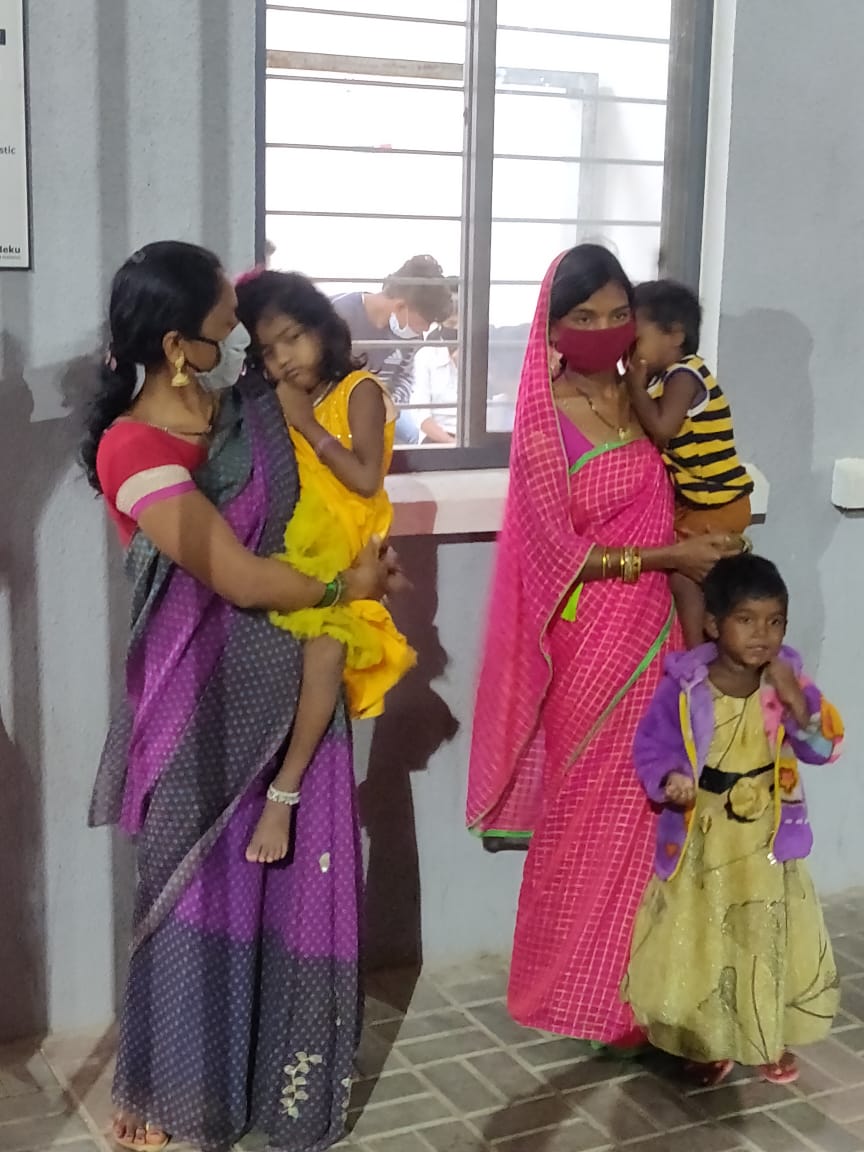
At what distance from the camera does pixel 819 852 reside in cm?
385

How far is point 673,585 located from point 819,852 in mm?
1340

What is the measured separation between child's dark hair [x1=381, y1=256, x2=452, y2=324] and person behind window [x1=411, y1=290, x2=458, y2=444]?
6 centimetres

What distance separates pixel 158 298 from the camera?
227 centimetres

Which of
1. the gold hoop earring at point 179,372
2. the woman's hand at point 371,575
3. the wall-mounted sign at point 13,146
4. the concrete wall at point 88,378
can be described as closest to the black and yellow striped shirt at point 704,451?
the concrete wall at point 88,378

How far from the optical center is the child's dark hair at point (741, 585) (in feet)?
8.48

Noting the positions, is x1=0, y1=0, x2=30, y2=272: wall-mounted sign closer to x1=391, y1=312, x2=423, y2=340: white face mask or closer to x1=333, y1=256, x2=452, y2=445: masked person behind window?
x1=333, y1=256, x2=452, y2=445: masked person behind window

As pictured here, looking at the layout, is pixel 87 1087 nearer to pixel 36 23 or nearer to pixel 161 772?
pixel 161 772

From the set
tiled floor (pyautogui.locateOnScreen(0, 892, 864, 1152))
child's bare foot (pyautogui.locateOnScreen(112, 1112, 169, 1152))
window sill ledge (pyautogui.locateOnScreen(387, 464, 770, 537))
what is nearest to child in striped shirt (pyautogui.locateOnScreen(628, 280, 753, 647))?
window sill ledge (pyautogui.locateOnScreen(387, 464, 770, 537))

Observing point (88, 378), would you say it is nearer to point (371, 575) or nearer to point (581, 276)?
point (371, 575)

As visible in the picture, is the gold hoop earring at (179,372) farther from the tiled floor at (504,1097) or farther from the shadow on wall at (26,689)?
the tiled floor at (504,1097)

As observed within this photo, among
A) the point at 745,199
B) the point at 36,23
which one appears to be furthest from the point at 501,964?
the point at 36,23

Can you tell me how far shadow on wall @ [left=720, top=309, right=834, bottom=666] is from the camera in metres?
3.48

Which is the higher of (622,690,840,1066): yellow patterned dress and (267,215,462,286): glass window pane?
(267,215,462,286): glass window pane

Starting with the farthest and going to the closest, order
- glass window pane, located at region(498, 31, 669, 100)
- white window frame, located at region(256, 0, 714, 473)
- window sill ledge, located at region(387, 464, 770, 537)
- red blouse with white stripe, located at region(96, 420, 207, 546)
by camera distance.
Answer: glass window pane, located at region(498, 31, 669, 100), white window frame, located at region(256, 0, 714, 473), window sill ledge, located at region(387, 464, 770, 537), red blouse with white stripe, located at region(96, 420, 207, 546)
